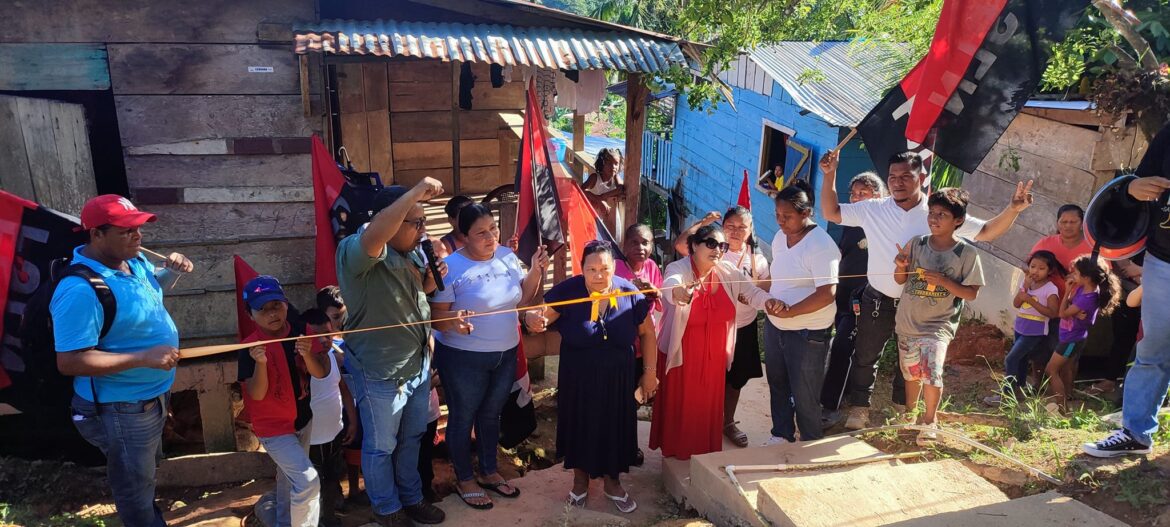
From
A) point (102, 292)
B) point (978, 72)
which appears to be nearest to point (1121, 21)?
point (978, 72)

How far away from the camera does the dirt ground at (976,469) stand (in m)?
3.88

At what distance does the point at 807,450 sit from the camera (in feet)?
15.2

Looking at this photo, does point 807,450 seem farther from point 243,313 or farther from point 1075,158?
point 1075,158

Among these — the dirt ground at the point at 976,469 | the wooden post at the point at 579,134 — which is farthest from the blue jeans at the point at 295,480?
the wooden post at the point at 579,134

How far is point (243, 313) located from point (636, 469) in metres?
2.69

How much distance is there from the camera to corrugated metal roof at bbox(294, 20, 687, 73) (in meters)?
5.27

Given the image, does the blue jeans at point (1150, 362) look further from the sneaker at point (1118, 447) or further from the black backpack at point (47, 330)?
the black backpack at point (47, 330)

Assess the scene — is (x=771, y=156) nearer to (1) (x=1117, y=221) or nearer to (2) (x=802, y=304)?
(2) (x=802, y=304)

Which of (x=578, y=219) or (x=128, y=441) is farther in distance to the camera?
(x=578, y=219)

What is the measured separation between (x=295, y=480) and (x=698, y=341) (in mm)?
2408

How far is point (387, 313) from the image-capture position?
4.17 m

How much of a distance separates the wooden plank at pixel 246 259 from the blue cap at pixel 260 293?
81.7 inches

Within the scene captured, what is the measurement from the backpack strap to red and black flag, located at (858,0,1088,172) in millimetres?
4472

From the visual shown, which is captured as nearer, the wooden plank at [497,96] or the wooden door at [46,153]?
the wooden door at [46,153]
